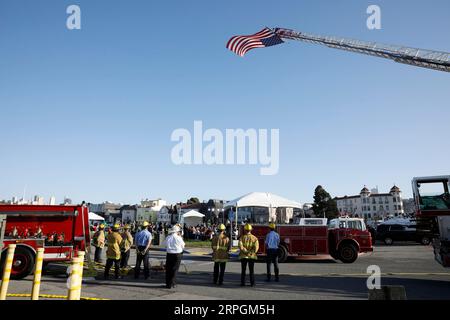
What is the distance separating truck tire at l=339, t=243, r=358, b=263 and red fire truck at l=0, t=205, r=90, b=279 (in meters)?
11.5

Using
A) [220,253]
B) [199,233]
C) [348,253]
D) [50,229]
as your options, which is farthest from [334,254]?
[199,233]

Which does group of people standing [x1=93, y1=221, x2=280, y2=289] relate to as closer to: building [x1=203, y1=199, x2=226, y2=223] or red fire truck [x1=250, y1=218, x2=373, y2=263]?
red fire truck [x1=250, y1=218, x2=373, y2=263]

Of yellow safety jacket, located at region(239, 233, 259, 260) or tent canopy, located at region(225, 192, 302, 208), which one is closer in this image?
yellow safety jacket, located at region(239, 233, 259, 260)

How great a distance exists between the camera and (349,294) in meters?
7.71

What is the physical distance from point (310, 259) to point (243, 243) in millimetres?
8404

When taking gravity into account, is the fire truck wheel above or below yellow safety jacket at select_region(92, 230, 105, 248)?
below

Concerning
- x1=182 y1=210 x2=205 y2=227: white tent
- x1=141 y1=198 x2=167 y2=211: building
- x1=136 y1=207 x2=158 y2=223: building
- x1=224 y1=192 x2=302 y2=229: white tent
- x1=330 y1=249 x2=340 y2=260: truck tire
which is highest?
x1=141 y1=198 x2=167 y2=211: building

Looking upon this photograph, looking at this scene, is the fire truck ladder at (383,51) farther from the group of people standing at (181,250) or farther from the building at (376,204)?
the building at (376,204)

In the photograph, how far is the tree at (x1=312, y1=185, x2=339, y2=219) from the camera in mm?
66312

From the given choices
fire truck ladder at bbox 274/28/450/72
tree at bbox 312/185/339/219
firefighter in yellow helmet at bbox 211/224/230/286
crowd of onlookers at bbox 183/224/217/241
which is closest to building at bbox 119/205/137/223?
tree at bbox 312/185/339/219

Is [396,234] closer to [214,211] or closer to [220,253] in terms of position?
[220,253]

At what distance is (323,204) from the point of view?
2675 inches

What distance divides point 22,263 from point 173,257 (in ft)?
16.7
